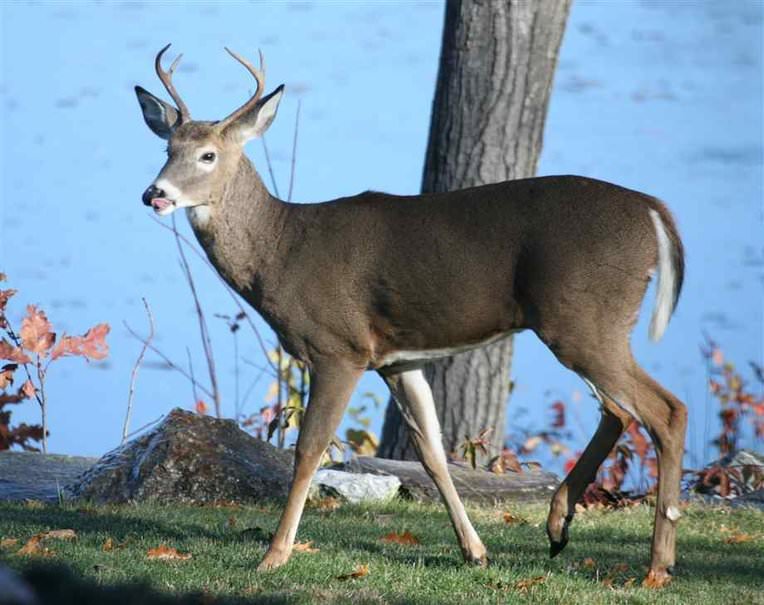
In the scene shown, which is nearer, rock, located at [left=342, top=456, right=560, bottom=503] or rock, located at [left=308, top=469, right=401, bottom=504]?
rock, located at [left=308, top=469, right=401, bottom=504]

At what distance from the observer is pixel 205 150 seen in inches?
282

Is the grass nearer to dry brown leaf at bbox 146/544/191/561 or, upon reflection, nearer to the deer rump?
dry brown leaf at bbox 146/544/191/561

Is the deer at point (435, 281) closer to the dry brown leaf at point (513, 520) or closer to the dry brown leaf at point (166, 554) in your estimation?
the dry brown leaf at point (166, 554)

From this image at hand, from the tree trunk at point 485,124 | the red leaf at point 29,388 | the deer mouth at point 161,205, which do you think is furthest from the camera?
the tree trunk at point 485,124

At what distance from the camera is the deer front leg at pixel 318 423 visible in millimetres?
6816

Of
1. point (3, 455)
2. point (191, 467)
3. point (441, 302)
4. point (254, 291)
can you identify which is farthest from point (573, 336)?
point (3, 455)

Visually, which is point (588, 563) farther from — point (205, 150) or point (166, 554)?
point (205, 150)

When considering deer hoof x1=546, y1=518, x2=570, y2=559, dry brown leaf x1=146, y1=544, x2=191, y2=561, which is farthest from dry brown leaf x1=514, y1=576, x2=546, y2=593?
dry brown leaf x1=146, y1=544, x2=191, y2=561

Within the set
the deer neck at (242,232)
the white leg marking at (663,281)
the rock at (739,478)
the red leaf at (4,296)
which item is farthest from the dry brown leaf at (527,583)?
the red leaf at (4,296)

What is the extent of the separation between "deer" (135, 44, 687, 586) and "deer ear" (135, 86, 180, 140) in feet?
0.60

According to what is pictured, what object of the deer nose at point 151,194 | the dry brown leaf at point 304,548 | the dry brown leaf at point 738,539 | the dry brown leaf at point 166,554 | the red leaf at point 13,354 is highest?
the deer nose at point 151,194

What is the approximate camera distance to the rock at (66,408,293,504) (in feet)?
29.6

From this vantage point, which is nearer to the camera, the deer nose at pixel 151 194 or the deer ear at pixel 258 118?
the deer nose at pixel 151 194

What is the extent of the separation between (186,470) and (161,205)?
105 inches
